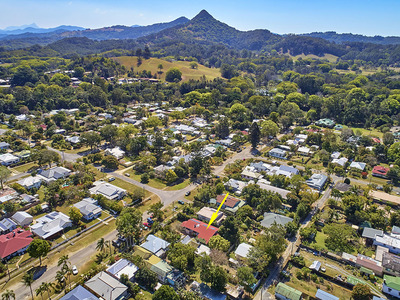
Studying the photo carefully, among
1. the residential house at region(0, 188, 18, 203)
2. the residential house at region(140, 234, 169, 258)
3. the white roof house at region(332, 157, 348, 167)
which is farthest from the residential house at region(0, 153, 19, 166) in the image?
the white roof house at region(332, 157, 348, 167)

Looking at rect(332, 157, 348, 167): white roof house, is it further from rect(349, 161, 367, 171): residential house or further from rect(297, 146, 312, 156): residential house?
rect(297, 146, 312, 156): residential house

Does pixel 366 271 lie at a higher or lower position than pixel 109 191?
higher

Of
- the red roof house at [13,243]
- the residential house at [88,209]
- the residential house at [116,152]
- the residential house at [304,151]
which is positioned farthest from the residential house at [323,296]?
the residential house at [116,152]

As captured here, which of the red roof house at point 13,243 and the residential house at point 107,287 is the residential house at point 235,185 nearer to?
the residential house at point 107,287

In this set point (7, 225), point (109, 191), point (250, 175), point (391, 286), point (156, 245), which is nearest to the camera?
point (391, 286)

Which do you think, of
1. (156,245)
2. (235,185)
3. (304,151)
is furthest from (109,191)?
(304,151)

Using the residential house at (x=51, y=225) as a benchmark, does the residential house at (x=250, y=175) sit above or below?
above

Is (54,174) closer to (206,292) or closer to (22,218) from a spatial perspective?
(22,218)
